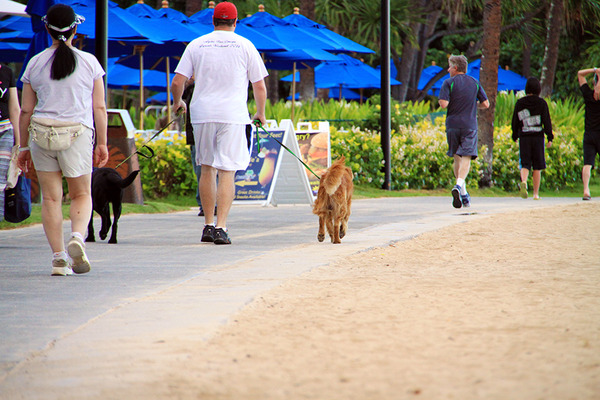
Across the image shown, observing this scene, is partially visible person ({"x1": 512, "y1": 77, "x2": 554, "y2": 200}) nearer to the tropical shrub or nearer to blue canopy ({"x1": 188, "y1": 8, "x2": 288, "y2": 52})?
blue canopy ({"x1": 188, "y1": 8, "x2": 288, "y2": 52})

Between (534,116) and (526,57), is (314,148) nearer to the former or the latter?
(534,116)

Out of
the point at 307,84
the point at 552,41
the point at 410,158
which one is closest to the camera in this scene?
the point at 410,158

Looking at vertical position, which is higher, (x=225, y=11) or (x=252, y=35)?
(x=252, y=35)

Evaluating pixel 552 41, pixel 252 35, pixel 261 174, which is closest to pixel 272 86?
pixel 552 41

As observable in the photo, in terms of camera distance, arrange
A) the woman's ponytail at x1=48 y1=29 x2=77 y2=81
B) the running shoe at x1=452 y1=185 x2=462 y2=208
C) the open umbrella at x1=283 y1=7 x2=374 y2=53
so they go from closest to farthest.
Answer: the woman's ponytail at x1=48 y1=29 x2=77 y2=81
the running shoe at x1=452 y1=185 x2=462 y2=208
the open umbrella at x1=283 y1=7 x2=374 y2=53

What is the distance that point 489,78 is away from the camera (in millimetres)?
17234

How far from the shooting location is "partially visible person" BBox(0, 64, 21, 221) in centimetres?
717

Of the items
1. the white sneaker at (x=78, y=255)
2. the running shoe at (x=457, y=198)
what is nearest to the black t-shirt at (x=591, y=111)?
the running shoe at (x=457, y=198)

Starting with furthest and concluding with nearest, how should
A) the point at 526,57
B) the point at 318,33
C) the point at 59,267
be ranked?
the point at 526,57 → the point at 318,33 → the point at 59,267

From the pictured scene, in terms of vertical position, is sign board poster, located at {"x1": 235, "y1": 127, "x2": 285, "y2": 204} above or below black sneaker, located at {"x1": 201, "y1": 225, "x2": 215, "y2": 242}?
above

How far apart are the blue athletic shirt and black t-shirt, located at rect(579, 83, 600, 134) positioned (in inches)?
108

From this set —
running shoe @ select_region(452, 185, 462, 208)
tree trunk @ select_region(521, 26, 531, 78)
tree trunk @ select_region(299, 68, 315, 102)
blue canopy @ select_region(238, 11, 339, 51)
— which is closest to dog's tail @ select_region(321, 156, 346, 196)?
running shoe @ select_region(452, 185, 462, 208)

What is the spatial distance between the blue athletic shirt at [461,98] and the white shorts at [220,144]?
4388 millimetres

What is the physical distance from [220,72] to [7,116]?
72.6 inches
